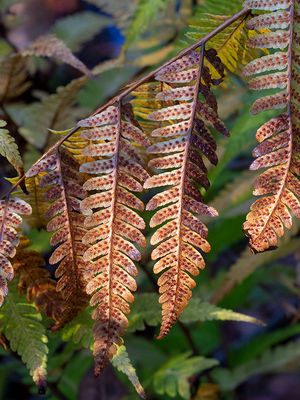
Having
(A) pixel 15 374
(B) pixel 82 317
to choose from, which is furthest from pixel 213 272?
(B) pixel 82 317

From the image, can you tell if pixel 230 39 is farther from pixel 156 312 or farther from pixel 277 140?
pixel 156 312

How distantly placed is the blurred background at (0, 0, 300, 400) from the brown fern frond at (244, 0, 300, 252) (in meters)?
0.11

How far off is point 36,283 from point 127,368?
0.21 meters

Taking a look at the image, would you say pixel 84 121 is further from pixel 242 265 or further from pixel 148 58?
pixel 148 58

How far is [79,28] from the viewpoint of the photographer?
2318mm

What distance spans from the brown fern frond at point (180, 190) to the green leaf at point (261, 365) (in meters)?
0.94

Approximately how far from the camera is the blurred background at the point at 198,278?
4.21ft

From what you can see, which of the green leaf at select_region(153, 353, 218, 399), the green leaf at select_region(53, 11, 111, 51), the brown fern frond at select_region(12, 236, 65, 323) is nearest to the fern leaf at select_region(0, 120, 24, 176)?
the brown fern frond at select_region(12, 236, 65, 323)

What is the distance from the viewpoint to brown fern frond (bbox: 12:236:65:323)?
101 centimetres

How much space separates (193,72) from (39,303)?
451 millimetres

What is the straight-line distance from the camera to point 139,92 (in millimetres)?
954

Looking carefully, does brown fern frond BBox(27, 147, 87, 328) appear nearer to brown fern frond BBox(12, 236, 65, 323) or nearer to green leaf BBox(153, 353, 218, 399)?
brown fern frond BBox(12, 236, 65, 323)

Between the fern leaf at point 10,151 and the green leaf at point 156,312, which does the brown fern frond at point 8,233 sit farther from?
the green leaf at point 156,312

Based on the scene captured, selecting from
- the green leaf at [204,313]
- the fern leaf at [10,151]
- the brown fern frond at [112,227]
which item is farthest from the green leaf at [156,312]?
the fern leaf at [10,151]
